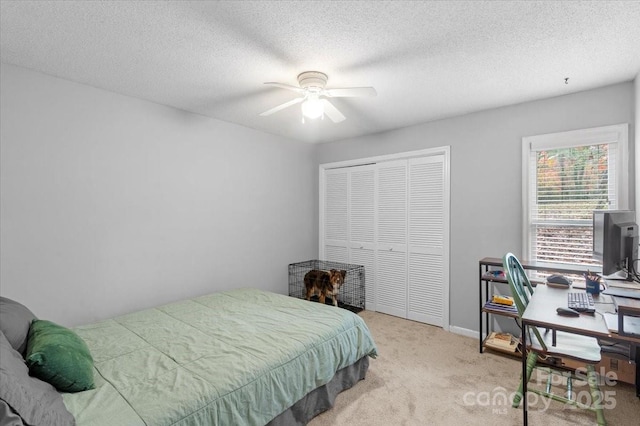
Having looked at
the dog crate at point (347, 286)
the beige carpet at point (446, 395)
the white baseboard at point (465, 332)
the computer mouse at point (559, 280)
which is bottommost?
the beige carpet at point (446, 395)

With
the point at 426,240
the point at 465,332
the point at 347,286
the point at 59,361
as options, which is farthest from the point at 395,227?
the point at 59,361

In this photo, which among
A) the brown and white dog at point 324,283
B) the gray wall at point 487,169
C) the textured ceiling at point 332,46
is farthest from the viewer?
the brown and white dog at point 324,283

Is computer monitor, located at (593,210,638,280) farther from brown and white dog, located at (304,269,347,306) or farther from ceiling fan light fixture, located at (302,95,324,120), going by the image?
brown and white dog, located at (304,269,347,306)

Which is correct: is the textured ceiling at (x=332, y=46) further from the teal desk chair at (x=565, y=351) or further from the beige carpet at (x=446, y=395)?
the beige carpet at (x=446, y=395)

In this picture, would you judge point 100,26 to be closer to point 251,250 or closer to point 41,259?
point 41,259

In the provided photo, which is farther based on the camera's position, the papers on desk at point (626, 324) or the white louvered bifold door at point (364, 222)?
the white louvered bifold door at point (364, 222)

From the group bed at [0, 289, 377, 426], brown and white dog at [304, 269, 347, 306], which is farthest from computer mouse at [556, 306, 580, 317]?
brown and white dog at [304, 269, 347, 306]

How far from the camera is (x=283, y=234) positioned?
14.3 feet

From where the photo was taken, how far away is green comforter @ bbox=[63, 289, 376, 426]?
1431 millimetres

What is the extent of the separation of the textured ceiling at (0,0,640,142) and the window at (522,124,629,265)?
46 cm

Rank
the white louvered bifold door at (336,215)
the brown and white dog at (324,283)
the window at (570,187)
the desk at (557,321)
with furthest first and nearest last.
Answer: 1. the white louvered bifold door at (336,215)
2. the brown and white dog at (324,283)
3. the window at (570,187)
4. the desk at (557,321)

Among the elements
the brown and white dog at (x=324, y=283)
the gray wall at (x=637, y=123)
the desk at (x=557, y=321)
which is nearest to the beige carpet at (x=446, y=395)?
the desk at (x=557, y=321)

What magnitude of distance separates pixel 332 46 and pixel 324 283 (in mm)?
2677

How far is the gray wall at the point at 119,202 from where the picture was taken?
2.32m
